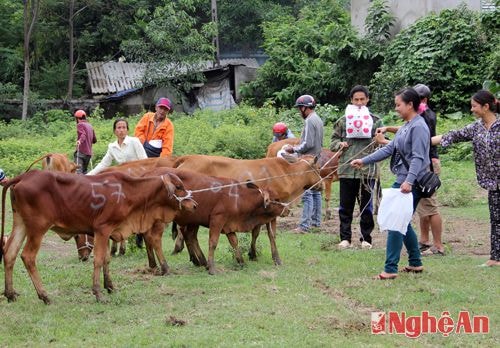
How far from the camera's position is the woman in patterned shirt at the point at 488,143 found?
8836mm

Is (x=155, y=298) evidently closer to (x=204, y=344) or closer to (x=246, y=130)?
(x=204, y=344)

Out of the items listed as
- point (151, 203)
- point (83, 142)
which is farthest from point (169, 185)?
point (83, 142)

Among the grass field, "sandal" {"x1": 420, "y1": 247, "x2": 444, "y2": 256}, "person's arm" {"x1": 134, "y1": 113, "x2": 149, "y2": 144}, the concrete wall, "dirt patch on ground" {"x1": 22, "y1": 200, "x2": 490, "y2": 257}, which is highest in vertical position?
the concrete wall

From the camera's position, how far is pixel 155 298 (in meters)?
7.84

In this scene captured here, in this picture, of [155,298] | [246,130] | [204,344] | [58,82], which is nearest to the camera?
[204,344]

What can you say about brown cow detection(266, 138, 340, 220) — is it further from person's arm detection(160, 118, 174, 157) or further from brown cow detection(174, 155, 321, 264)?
person's arm detection(160, 118, 174, 157)

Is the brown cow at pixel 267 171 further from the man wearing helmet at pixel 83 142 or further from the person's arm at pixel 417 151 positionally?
the man wearing helmet at pixel 83 142

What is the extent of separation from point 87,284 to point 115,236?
77 centimetres

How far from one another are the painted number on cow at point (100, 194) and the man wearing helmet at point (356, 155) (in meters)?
3.28

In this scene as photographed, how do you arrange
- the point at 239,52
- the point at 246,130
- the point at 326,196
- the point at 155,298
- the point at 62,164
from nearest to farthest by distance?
the point at 155,298, the point at 62,164, the point at 326,196, the point at 246,130, the point at 239,52

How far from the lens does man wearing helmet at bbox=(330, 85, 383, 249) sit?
33.4 feet

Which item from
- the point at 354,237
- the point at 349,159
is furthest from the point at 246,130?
the point at 349,159

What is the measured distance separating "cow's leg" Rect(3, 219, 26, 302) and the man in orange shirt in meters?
3.47

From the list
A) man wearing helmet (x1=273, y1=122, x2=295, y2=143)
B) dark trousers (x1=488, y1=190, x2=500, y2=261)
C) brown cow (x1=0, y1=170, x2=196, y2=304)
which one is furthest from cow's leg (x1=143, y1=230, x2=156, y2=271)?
man wearing helmet (x1=273, y1=122, x2=295, y2=143)
